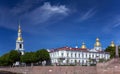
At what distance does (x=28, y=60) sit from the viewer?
3337 inches

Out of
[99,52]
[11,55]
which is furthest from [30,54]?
[99,52]

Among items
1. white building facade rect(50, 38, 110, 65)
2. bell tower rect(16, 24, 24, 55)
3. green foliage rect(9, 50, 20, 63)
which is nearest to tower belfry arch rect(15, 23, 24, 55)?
bell tower rect(16, 24, 24, 55)

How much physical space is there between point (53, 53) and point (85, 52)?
10.0 meters

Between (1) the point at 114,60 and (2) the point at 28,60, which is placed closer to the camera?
(1) the point at 114,60

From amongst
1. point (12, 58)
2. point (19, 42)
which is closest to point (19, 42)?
point (19, 42)

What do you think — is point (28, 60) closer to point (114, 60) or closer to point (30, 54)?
point (30, 54)

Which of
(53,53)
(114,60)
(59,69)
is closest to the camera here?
(114,60)

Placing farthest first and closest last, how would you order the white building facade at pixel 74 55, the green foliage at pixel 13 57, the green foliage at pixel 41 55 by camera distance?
the white building facade at pixel 74 55
the green foliage at pixel 13 57
the green foliage at pixel 41 55

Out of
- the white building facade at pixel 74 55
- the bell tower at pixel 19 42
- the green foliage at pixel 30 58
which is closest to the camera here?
the green foliage at pixel 30 58

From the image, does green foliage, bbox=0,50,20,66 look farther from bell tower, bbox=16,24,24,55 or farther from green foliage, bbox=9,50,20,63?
bell tower, bbox=16,24,24,55

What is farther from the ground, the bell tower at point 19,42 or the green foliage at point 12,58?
the bell tower at point 19,42

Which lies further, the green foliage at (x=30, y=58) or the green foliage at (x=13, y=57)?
the green foliage at (x=13, y=57)

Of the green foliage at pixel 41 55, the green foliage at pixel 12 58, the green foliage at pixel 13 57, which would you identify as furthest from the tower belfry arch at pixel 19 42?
the green foliage at pixel 41 55

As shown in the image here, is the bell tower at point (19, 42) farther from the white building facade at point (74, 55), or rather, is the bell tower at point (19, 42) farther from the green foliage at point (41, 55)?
the green foliage at point (41, 55)
